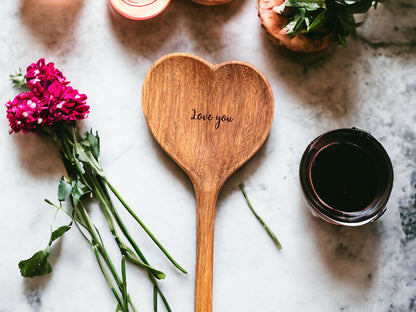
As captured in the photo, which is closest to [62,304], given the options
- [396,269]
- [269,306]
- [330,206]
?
[269,306]

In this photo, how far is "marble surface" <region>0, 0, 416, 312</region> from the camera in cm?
71

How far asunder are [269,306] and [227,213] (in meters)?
0.16

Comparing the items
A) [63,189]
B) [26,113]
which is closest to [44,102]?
[26,113]

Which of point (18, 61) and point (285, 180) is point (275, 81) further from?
point (18, 61)

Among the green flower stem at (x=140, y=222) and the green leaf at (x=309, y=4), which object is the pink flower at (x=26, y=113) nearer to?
the green flower stem at (x=140, y=222)

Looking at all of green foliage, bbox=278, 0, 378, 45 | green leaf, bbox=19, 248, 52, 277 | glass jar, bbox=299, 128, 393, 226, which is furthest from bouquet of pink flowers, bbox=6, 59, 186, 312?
green foliage, bbox=278, 0, 378, 45

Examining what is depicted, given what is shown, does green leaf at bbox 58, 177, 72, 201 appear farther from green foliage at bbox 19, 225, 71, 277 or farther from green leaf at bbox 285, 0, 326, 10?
green leaf at bbox 285, 0, 326, 10

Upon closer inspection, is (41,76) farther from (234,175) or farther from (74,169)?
(234,175)

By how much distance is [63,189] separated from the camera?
26.5 inches

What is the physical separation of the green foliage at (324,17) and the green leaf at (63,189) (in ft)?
1.35

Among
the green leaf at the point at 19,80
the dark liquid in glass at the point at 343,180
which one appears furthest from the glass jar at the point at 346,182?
the green leaf at the point at 19,80

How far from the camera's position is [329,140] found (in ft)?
2.19

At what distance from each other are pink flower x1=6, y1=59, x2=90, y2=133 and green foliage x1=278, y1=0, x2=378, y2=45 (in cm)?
35

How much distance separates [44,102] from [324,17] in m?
0.44
